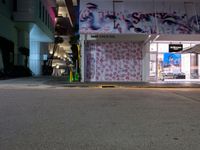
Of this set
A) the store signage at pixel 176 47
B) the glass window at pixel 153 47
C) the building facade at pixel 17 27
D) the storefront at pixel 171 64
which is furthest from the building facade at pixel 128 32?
the building facade at pixel 17 27

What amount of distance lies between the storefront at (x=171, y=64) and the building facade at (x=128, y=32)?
48cm

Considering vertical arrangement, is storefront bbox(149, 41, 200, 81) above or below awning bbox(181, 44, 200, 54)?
below

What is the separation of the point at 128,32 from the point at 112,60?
2.78m

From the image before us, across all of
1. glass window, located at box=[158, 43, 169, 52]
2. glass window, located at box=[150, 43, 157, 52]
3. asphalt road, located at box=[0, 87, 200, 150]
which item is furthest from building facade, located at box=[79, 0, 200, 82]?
asphalt road, located at box=[0, 87, 200, 150]

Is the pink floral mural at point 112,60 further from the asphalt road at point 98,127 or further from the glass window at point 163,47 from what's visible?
the asphalt road at point 98,127

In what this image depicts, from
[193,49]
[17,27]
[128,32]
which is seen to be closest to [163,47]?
[193,49]

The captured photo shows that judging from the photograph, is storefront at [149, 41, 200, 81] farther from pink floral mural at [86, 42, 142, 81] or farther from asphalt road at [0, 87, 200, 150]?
asphalt road at [0, 87, 200, 150]

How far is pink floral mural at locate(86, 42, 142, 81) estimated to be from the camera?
30.0 metres

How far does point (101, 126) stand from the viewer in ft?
27.4

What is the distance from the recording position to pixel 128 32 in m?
28.5

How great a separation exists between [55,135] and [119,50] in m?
23.0

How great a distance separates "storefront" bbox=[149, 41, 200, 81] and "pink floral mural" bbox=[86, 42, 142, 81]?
70.9 inches

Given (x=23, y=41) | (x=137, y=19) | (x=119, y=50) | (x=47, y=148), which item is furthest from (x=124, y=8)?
(x=23, y=41)

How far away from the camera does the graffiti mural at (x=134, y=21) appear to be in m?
28.7
